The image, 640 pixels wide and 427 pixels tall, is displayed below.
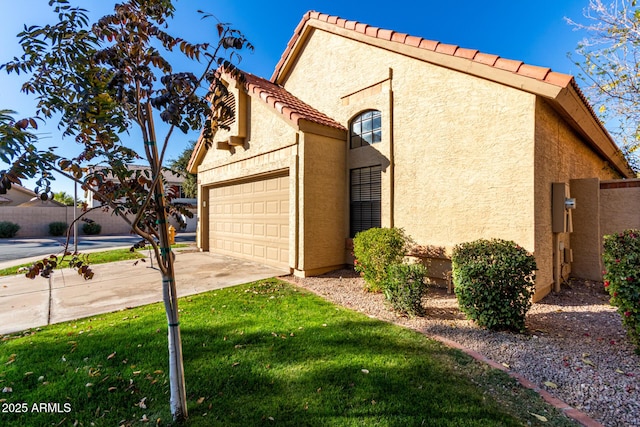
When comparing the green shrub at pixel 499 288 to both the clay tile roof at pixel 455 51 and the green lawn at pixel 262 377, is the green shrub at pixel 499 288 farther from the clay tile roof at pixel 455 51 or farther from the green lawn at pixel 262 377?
the clay tile roof at pixel 455 51

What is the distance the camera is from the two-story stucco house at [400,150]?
5.81 metres

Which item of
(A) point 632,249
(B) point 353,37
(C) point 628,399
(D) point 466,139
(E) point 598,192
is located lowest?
(C) point 628,399

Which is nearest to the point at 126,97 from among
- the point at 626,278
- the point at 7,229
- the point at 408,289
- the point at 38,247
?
the point at 408,289

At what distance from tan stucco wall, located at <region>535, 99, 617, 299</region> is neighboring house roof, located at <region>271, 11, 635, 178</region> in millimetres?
266

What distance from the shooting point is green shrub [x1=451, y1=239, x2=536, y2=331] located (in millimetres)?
4293

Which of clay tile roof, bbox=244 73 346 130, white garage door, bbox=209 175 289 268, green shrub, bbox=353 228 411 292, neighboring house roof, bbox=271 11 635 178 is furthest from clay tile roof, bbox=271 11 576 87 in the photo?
white garage door, bbox=209 175 289 268

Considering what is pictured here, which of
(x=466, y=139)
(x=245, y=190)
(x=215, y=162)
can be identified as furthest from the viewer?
(x=215, y=162)

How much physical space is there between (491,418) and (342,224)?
252 inches

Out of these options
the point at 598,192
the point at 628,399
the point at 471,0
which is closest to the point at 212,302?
the point at 628,399

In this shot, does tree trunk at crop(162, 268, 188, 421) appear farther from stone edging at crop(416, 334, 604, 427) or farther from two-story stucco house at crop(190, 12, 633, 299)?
two-story stucco house at crop(190, 12, 633, 299)

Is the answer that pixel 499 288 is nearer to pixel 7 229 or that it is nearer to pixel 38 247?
pixel 38 247

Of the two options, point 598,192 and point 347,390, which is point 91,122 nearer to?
point 347,390

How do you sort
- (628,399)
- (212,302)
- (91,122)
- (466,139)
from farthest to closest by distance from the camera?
(466,139), (212,302), (628,399), (91,122)

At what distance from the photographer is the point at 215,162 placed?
11969 mm
